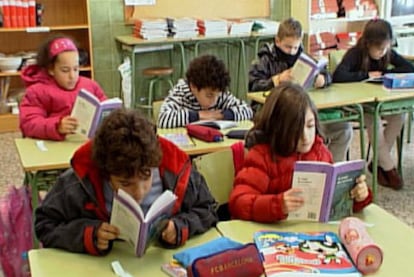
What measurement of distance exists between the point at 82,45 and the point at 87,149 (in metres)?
4.41

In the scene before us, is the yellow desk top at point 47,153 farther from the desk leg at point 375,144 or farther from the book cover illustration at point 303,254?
the desk leg at point 375,144

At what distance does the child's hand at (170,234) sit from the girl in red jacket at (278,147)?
12.1 inches

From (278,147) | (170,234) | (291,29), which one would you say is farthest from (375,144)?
(170,234)

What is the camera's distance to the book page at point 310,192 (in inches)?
68.3

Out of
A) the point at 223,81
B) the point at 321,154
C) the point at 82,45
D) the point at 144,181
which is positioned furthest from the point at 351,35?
the point at 144,181

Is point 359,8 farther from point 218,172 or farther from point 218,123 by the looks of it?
point 218,172

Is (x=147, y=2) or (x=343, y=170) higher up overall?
(x=147, y=2)

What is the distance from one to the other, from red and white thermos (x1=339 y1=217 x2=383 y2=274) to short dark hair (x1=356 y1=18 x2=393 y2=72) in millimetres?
2483

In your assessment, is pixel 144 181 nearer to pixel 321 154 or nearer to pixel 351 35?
pixel 321 154

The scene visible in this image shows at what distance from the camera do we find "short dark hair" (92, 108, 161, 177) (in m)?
1.57

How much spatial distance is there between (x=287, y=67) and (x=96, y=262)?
264cm

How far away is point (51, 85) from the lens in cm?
312

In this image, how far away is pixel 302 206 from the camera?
5.90 ft

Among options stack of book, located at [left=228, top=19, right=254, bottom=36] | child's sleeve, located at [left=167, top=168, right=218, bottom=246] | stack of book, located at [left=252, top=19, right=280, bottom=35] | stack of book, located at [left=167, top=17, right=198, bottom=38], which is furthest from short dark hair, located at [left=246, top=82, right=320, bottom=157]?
stack of book, located at [left=252, top=19, right=280, bottom=35]
